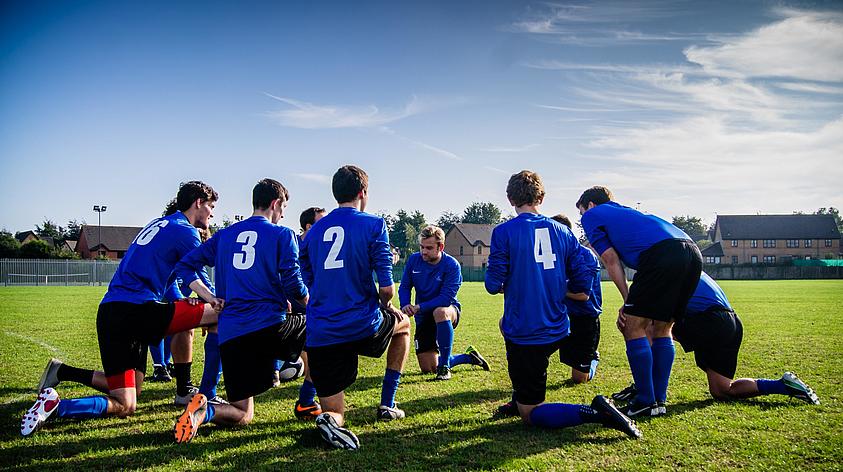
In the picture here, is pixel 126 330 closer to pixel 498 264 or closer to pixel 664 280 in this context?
pixel 498 264

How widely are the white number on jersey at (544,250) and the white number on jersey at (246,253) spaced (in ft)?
8.29

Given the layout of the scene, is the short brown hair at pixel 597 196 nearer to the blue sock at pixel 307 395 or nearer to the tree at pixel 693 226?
the blue sock at pixel 307 395

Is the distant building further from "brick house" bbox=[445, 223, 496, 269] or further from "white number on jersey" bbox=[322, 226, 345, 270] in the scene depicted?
"white number on jersey" bbox=[322, 226, 345, 270]

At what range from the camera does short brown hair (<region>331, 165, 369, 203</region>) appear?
5047mm

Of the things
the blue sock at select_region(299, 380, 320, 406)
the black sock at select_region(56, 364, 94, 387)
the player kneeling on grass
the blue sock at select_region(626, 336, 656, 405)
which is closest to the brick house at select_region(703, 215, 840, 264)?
the player kneeling on grass

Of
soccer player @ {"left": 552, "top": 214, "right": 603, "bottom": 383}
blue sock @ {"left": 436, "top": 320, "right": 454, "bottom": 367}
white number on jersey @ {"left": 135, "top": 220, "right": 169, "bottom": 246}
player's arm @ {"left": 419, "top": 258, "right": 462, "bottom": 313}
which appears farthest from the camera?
player's arm @ {"left": 419, "top": 258, "right": 462, "bottom": 313}

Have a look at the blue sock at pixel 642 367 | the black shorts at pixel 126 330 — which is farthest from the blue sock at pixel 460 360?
the black shorts at pixel 126 330

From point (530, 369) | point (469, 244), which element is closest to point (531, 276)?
point (530, 369)

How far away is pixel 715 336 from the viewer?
5.59 metres

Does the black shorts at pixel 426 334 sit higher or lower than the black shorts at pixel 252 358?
lower

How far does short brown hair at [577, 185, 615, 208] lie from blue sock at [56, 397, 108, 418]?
5.10 meters

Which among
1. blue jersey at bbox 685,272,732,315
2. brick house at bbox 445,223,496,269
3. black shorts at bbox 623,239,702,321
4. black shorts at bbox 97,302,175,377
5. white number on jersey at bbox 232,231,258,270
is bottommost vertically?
brick house at bbox 445,223,496,269

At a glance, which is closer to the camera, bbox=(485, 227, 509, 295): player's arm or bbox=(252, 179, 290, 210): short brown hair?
bbox=(485, 227, 509, 295): player's arm

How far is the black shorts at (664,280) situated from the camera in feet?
16.7
